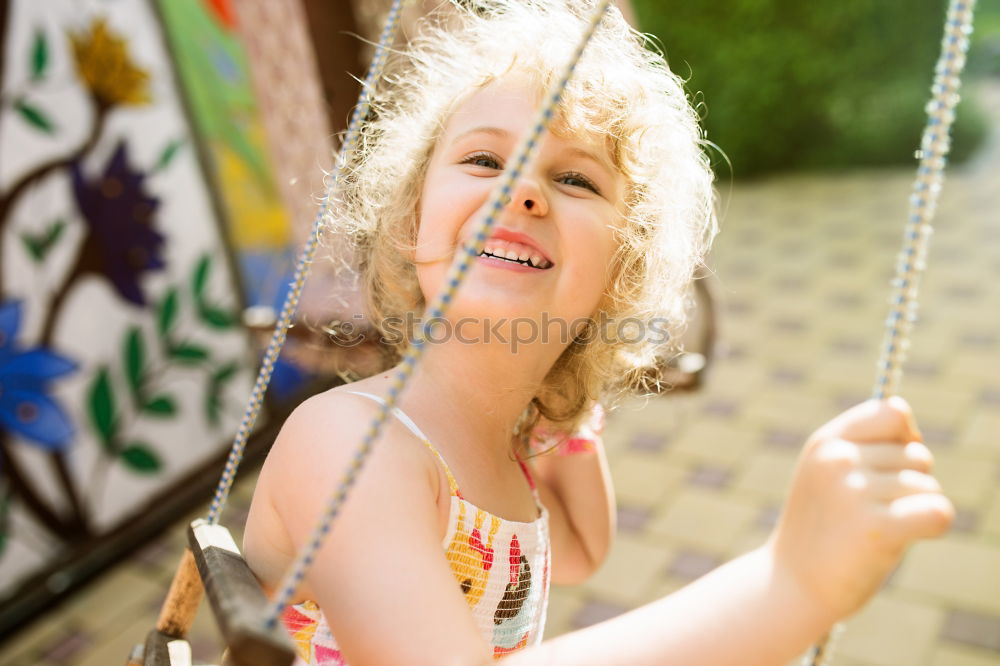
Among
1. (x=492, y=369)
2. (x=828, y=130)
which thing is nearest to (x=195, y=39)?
(x=492, y=369)

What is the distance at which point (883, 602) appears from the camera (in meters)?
1.96

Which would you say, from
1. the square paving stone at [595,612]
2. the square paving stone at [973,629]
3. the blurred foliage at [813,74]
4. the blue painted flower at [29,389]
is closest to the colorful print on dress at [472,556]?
the square paving stone at [595,612]

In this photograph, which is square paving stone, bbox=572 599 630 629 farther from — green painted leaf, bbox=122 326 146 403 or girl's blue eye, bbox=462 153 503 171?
girl's blue eye, bbox=462 153 503 171

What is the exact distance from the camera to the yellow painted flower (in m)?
2.16

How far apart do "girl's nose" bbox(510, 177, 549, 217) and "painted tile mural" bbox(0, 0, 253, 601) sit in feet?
5.86

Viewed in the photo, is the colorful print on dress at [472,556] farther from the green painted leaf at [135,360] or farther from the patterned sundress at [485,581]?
the green painted leaf at [135,360]

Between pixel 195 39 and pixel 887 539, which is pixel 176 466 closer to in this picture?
pixel 195 39

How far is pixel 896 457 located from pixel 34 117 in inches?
86.2

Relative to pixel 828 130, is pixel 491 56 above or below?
below

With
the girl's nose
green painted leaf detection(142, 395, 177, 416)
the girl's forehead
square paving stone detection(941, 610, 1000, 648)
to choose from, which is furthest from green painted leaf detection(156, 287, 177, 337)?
square paving stone detection(941, 610, 1000, 648)

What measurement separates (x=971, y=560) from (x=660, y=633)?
1907 mm

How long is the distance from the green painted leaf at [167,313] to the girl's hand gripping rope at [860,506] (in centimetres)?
227

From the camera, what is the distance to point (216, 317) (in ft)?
8.54

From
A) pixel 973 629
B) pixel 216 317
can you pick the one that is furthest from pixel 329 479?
pixel 216 317
